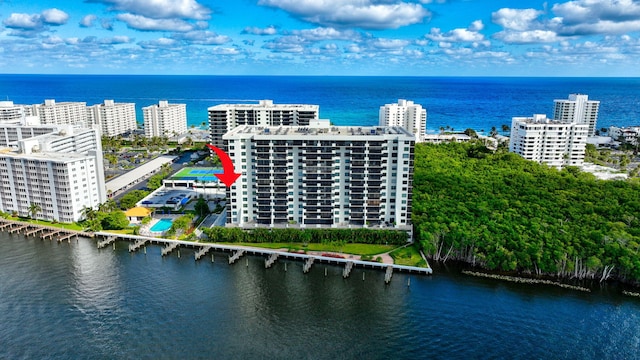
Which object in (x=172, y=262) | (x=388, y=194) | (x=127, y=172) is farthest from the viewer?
(x=127, y=172)

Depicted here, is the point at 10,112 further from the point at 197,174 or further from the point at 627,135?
the point at 627,135

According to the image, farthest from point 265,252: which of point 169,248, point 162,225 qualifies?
point 162,225

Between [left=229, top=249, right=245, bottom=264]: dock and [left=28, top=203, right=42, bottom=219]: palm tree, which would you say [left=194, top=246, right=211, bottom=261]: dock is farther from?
[left=28, top=203, right=42, bottom=219]: palm tree

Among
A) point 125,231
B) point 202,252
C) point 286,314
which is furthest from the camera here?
point 125,231

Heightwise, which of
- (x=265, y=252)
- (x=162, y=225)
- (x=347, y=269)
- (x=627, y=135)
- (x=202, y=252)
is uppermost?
(x=627, y=135)

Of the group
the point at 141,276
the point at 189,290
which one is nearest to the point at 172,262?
the point at 141,276

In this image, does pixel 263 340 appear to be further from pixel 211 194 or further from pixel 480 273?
pixel 211 194

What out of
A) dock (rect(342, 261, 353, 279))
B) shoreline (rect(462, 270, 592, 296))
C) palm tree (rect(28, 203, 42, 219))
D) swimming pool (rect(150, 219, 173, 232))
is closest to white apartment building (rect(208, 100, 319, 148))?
swimming pool (rect(150, 219, 173, 232))
